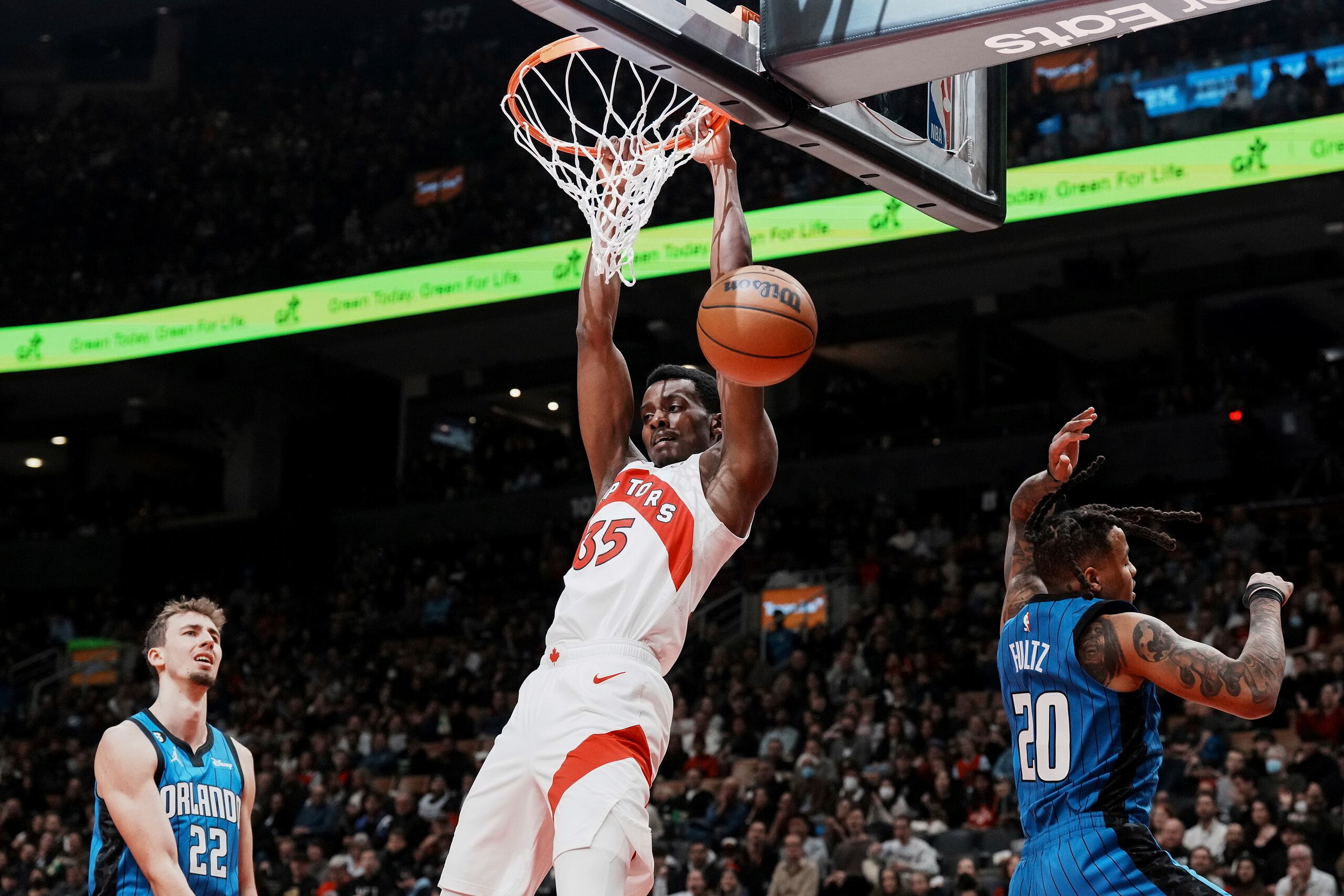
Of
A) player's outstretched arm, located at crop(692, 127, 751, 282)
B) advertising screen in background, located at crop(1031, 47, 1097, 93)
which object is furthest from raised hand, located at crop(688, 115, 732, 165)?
advertising screen in background, located at crop(1031, 47, 1097, 93)

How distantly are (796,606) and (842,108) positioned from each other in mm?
14255

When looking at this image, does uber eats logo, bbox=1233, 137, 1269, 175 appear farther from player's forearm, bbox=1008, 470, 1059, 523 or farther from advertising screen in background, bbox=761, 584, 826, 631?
player's forearm, bbox=1008, 470, 1059, 523

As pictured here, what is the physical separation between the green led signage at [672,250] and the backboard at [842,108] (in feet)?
24.3

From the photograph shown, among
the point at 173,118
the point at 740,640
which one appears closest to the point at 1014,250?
the point at 740,640

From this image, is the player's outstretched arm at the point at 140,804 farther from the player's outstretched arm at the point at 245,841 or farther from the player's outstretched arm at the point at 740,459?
the player's outstretched arm at the point at 740,459

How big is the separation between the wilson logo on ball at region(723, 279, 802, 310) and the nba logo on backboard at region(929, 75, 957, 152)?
0.65m

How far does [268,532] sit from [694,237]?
33.9ft

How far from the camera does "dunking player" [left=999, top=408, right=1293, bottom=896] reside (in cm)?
337

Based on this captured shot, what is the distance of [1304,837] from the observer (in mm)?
9133

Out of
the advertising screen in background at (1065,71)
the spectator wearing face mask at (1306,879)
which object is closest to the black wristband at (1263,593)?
the spectator wearing face mask at (1306,879)

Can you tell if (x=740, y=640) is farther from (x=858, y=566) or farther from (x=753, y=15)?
(x=753, y=15)

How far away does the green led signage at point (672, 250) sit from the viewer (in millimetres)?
14141

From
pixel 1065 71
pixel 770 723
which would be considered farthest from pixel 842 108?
pixel 1065 71

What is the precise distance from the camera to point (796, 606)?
58.5 feet
